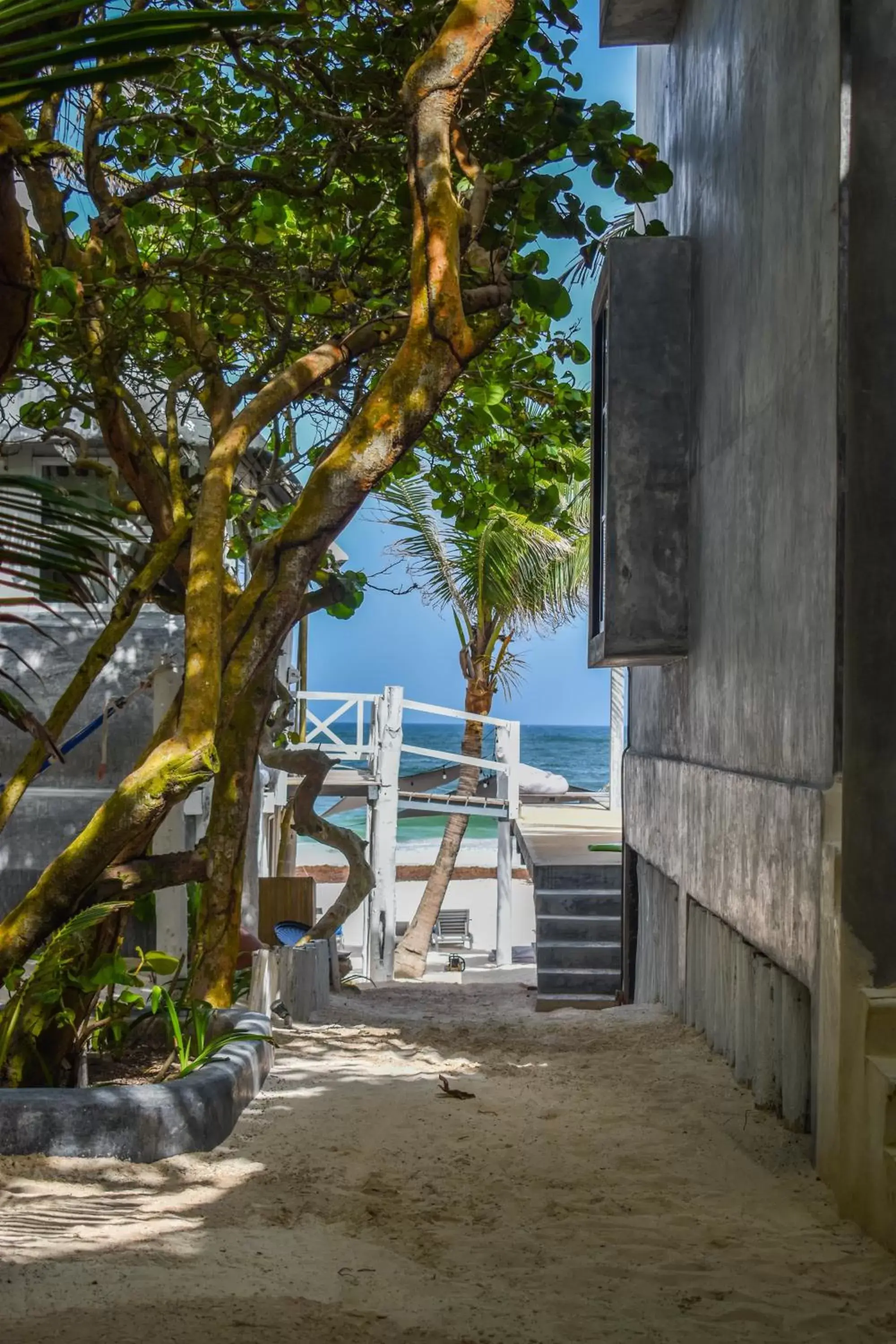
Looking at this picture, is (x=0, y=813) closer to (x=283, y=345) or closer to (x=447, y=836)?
(x=283, y=345)

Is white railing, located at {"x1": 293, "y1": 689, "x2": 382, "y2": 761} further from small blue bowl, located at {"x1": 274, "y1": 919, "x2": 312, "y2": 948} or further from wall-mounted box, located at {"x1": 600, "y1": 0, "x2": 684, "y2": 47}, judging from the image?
wall-mounted box, located at {"x1": 600, "y1": 0, "x2": 684, "y2": 47}

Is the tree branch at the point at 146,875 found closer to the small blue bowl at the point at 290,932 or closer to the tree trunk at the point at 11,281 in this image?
the tree trunk at the point at 11,281

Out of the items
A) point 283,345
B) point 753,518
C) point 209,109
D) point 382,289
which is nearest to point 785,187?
point 753,518

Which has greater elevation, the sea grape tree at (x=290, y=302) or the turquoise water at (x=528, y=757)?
the sea grape tree at (x=290, y=302)

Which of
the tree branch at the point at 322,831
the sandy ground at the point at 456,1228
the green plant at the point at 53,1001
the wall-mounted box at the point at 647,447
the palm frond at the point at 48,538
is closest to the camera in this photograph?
the palm frond at the point at 48,538

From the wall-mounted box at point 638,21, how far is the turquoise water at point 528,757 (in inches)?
2078

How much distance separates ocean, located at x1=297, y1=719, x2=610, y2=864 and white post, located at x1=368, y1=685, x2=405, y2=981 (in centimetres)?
1301

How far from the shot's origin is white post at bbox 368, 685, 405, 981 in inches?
765

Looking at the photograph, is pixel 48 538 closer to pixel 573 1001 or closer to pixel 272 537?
pixel 272 537

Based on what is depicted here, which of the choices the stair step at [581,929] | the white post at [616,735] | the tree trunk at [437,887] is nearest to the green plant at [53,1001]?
the stair step at [581,929]

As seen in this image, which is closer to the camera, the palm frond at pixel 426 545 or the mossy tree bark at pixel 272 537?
the mossy tree bark at pixel 272 537

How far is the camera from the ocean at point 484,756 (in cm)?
5925

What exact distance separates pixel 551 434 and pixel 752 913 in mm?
4666

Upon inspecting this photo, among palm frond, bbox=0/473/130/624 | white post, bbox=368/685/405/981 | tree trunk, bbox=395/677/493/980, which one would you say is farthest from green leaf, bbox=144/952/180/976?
tree trunk, bbox=395/677/493/980
